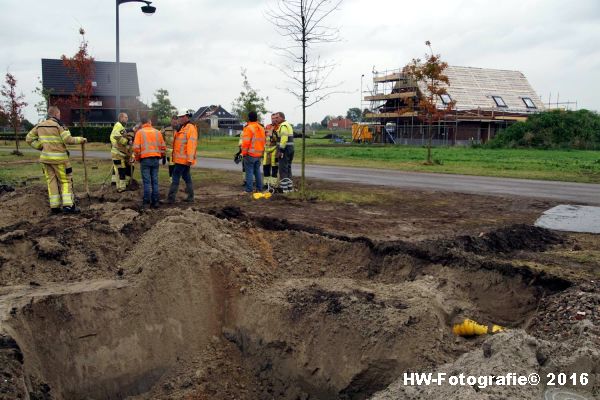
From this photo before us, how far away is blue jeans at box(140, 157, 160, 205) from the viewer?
10.7 meters

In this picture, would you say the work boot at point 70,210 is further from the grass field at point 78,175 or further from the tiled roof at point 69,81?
the tiled roof at point 69,81

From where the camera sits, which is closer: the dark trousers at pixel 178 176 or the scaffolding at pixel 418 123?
the dark trousers at pixel 178 176

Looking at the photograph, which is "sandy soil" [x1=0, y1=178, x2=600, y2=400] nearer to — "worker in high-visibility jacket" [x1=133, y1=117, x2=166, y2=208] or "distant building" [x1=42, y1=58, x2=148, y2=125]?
"worker in high-visibility jacket" [x1=133, y1=117, x2=166, y2=208]

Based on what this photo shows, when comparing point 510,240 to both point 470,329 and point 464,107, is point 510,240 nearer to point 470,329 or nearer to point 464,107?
point 470,329

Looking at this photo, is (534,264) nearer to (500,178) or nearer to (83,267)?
(83,267)

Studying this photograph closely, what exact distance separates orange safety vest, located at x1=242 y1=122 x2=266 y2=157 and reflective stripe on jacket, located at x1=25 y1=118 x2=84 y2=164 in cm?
360

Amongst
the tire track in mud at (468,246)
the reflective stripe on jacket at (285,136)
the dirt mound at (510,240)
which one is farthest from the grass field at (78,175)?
the dirt mound at (510,240)

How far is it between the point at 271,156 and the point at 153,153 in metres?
3.54

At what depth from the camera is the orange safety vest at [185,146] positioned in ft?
36.1

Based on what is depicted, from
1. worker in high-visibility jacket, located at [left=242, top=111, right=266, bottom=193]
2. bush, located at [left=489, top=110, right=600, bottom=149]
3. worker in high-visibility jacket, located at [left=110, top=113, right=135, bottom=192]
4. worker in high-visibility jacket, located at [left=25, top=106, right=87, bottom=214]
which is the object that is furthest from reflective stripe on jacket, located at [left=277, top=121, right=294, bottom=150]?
bush, located at [left=489, top=110, right=600, bottom=149]

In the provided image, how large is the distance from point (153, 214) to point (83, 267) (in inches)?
77.7

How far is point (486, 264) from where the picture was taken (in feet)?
20.9

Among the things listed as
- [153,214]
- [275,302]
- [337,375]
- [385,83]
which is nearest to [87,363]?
[275,302]

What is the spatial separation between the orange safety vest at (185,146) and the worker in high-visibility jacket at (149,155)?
329mm
